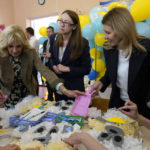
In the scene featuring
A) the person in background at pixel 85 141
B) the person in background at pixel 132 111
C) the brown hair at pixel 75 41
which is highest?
the brown hair at pixel 75 41

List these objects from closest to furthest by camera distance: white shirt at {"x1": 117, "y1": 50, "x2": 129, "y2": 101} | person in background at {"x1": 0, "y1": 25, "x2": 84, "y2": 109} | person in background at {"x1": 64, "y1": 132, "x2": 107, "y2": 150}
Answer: person in background at {"x1": 64, "y1": 132, "x2": 107, "y2": 150}, white shirt at {"x1": 117, "y1": 50, "x2": 129, "y2": 101}, person in background at {"x1": 0, "y1": 25, "x2": 84, "y2": 109}

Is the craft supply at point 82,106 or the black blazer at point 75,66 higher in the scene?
the black blazer at point 75,66

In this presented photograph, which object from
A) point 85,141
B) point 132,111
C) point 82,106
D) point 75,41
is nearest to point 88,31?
point 75,41

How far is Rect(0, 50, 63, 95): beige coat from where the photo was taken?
1430 mm

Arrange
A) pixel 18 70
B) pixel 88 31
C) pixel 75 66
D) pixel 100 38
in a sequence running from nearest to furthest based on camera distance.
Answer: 1. pixel 18 70
2. pixel 75 66
3. pixel 100 38
4. pixel 88 31

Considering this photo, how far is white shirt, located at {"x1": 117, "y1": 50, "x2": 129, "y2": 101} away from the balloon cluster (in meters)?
Result: 1.26

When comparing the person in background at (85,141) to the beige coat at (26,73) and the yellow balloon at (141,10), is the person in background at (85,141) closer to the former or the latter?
the beige coat at (26,73)

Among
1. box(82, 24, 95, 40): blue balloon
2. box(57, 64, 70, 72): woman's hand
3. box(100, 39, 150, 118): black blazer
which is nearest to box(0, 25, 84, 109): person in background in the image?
box(57, 64, 70, 72): woman's hand

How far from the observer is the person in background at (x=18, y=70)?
4.49 ft

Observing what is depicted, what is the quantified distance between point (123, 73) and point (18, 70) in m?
0.95

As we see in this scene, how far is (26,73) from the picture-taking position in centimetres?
152

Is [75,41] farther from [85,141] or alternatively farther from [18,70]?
[85,141]

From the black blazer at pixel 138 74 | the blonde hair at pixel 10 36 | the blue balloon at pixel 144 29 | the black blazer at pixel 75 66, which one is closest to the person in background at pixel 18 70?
the blonde hair at pixel 10 36

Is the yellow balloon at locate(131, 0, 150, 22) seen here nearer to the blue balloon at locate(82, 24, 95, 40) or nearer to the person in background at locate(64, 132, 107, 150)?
the blue balloon at locate(82, 24, 95, 40)
